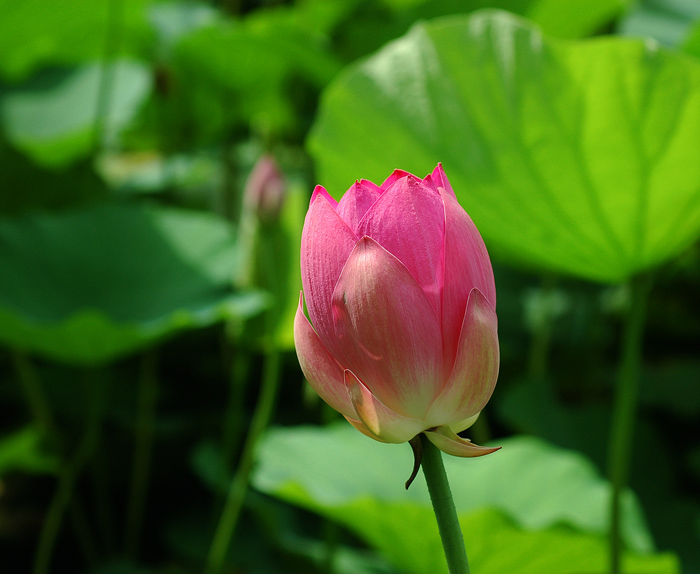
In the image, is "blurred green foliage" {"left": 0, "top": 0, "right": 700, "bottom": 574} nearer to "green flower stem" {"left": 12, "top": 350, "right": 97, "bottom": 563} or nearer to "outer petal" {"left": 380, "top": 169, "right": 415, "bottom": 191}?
"green flower stem" {"left": 12, "top": 350, "right": 97, "bottom": 563}

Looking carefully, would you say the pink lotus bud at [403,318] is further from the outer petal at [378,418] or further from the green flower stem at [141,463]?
the green flower stem at [141,463]

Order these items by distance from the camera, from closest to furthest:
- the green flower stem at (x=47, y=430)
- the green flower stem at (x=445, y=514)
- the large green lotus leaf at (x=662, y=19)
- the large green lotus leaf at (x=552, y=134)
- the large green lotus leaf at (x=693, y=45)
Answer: the green flower stem at (x=445, y=514)
the large green lotus leaf at (x=552, y=134)
the large green lotus leaf at (x=693, y=45)
the green flower stem at (x=47, y=430)
the large green lotus leaf at (x=662, y=19)

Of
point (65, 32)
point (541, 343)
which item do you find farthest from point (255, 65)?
point (541, 343)

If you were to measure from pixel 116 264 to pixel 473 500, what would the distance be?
0.69m

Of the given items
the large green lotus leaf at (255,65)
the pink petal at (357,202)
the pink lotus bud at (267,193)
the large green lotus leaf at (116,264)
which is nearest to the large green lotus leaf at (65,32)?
the large green lotus leaf at (255,65)

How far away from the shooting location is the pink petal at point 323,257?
0.65 feet

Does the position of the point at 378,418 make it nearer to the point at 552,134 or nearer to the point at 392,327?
the point at 392,327

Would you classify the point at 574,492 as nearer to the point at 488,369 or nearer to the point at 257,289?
the point at 257,289

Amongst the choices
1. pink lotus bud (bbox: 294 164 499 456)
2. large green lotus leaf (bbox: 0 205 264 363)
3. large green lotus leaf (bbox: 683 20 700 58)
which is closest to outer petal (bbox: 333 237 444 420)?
pink lotus bud (bbox: 294 164 499 456)

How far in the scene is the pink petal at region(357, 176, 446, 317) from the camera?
0.63 ft

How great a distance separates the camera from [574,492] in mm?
767

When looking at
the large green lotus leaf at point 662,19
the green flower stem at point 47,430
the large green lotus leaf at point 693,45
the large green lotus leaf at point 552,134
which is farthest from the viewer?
the large green lotus leaf at point 662,19

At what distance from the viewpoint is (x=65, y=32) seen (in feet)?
4.33

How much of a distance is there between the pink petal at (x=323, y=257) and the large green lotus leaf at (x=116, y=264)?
766 millimetres
